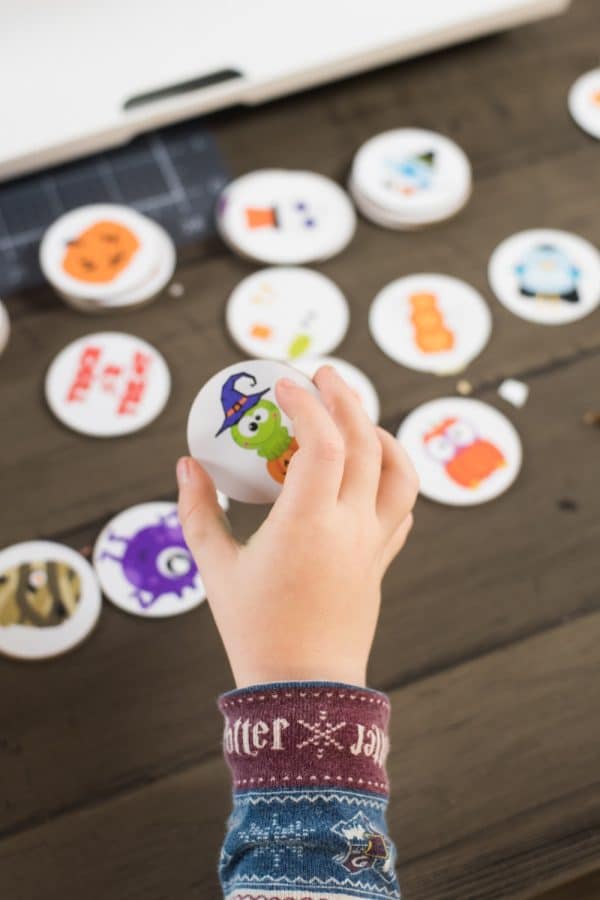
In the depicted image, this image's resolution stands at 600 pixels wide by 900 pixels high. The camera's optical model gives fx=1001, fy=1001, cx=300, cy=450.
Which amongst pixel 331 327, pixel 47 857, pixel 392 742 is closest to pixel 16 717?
pixel 47 857

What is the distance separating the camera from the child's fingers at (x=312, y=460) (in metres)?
0.53

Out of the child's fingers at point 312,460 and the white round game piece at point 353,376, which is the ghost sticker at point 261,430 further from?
the white round game piece at point 353,376

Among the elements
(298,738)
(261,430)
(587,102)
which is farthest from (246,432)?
(587,102)

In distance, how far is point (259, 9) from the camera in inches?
36.1

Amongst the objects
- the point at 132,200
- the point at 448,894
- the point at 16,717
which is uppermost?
the point at 132,200

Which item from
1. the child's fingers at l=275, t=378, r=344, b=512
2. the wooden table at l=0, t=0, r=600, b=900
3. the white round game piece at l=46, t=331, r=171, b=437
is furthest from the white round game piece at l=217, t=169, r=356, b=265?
the child's fingers at l=275, t=378, r=344, b=512

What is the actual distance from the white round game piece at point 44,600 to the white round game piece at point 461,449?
0.26m

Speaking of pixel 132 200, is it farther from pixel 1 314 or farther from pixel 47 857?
pixel 47 857

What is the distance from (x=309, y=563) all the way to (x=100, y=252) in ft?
1.40

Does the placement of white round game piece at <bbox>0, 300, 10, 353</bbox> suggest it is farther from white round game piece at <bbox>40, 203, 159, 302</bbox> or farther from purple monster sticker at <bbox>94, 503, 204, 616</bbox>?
purple monster sticker at <bbox>94, 503, 204, 616</bbox>

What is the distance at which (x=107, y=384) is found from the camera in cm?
80

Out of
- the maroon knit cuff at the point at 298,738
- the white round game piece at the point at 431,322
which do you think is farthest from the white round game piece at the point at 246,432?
the white round game piece at the point at 431,322

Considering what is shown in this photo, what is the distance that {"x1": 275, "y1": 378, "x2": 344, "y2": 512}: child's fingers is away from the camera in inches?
20.9

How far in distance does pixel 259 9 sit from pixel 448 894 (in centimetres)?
75
